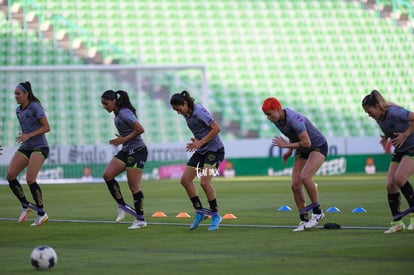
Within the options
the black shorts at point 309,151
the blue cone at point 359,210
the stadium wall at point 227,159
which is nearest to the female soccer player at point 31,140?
the black shorts at point 309,151

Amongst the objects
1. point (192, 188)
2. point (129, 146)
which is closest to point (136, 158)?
point (129, 146)

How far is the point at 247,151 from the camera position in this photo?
45.1 m

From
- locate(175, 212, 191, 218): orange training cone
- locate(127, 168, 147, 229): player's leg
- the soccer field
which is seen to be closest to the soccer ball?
the soccer field

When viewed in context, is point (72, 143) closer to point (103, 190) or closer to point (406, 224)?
point (103, 190)

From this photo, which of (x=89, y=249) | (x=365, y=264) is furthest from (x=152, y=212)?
(x=365, y=264)

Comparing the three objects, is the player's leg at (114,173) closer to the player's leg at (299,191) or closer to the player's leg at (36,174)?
the player's leg at (36,174)

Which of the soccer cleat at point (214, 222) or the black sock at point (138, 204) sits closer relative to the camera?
the soccer cleat at point (214, 222)

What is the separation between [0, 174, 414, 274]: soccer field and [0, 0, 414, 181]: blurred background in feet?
64.3

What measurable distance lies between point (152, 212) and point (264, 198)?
17.9 ft

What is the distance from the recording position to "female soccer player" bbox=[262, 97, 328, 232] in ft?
48.1

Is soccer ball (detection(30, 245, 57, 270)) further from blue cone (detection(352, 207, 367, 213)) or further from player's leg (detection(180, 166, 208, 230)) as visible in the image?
blue cone (detection(352, 207, 367, 213))

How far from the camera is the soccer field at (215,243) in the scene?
35.6 feet

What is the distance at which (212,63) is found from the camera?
171 feet

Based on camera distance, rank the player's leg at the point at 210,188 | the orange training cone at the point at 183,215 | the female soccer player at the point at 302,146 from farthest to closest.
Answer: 1. the orange training cone at the point at 183,215
2. the player's leg at the point at 210,188
3. the female soccer player at the point at 302,146
